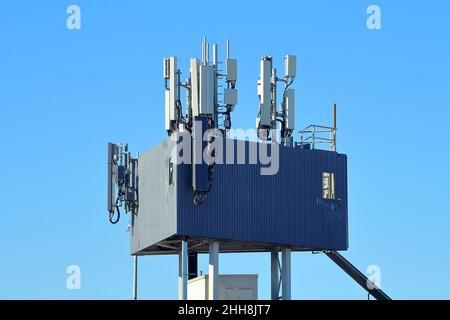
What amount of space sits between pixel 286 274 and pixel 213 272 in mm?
5518

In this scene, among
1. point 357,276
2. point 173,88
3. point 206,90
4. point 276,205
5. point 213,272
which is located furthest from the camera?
point 357,276

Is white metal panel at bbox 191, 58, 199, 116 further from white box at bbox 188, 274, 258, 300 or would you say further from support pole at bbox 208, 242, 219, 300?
white box at bbox 188, 274, 258, 300

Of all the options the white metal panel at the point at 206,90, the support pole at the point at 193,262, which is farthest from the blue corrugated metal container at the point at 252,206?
the white metal panel at the point at 206,90

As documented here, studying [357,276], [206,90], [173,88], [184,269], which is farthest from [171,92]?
[357,276]

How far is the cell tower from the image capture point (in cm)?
8288

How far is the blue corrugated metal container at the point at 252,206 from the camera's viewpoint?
8331 centimetres

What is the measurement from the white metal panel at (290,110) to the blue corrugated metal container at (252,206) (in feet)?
5.28

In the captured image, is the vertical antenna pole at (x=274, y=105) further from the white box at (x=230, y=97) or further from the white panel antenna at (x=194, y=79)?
the white panel antenna at (x=194, y=79)

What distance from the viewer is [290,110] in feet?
287

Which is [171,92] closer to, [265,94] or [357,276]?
[265,94]

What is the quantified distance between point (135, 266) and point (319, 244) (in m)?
13.7
